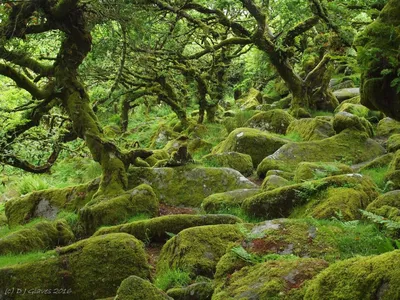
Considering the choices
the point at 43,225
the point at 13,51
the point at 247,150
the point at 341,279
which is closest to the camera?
the point at 341,279

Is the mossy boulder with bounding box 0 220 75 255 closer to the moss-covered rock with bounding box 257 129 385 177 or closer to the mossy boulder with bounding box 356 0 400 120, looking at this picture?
the moss-covered rock with bounding box 257 129 385 177

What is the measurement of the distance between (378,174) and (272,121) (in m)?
7.79

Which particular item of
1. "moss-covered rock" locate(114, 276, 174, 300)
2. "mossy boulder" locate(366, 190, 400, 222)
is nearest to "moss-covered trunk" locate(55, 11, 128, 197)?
"mossy boulder" locate(366, 190, 400, 222)

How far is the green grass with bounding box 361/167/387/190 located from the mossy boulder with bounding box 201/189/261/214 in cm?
266

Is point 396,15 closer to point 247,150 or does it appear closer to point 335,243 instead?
point 335,243

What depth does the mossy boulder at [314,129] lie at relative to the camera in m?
15.6

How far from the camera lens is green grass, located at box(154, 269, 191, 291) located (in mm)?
6031

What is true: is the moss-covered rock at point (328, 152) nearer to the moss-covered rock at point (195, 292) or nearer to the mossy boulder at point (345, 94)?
the moss-covered rock at point (195, 292)

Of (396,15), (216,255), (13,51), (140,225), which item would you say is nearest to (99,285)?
(216,255)

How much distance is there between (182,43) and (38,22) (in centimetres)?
885

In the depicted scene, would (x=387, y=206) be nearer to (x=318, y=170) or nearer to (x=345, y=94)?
(x=318, y=170)

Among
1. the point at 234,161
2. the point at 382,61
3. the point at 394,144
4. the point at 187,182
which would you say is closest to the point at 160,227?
the point at 187,182

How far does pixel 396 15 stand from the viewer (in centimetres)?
673

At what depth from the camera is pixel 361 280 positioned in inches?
143
